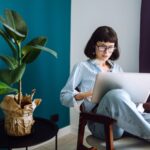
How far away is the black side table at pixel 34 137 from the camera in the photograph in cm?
141

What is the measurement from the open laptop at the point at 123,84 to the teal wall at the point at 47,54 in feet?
2.74

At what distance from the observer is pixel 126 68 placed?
8.13 ft

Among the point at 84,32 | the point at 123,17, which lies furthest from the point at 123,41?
the point at 84,32

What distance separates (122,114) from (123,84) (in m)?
0.18

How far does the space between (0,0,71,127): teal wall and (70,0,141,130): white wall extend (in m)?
0.09

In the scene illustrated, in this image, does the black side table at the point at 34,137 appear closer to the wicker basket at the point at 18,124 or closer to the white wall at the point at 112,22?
the wicker basket at the point at 18,124

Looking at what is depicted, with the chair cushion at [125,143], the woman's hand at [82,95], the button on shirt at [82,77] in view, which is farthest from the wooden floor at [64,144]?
the chair cushion at [125,143]

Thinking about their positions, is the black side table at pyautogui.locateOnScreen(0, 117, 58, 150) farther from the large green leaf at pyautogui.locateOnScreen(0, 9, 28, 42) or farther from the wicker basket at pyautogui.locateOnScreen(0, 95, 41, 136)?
the large green leaf at pyautogui.locateOnScreen(0, 9, 28, 42)

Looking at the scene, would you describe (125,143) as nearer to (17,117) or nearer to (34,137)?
(34,137)

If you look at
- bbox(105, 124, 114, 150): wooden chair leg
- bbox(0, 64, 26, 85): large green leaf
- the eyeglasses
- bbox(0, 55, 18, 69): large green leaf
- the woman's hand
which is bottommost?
bbox(105, 124, 114, 150): wooden chair leg

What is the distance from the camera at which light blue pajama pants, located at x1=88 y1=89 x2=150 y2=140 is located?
141cm

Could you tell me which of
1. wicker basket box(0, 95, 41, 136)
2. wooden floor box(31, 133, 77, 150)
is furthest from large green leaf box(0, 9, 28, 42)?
wooden floor box(31, 133, 77, 150)

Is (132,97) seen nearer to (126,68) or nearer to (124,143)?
(124,143)

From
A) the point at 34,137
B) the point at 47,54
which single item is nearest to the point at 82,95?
the point at 34,137
